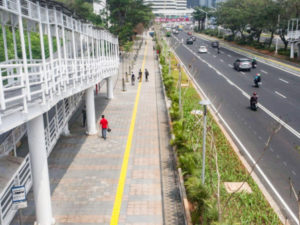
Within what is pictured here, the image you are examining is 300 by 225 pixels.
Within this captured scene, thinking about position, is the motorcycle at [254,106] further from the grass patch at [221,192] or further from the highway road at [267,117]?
the grass patch at [221,192]

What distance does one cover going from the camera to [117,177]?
1245 cm

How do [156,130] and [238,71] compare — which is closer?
[156,130]

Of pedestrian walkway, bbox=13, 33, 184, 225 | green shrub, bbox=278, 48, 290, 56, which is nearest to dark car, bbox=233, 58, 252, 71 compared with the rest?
green shrub, bbox=278, 48, 290, 56

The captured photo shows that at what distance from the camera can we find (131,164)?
44.6 feet

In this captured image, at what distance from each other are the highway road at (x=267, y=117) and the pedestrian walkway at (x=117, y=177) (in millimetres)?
3480

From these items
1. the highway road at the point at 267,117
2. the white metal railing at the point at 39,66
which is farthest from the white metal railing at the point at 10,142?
the highway road at the point at 267,117

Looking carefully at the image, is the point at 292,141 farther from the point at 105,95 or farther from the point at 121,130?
the point at 105,95

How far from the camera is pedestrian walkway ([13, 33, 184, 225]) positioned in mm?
10016

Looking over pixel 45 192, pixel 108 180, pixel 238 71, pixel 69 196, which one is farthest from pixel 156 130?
pixel 238 71

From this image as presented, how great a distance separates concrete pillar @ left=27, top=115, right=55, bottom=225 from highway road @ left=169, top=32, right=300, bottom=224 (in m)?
6.21

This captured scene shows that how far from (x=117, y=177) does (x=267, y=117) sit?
11.5 m

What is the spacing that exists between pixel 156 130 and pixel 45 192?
9.52m

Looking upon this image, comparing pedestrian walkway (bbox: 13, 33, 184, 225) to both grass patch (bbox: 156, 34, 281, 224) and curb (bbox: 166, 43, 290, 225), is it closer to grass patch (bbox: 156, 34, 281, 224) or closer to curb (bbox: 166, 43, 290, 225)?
grass patch (bbox: 156, 34, 281, 224)

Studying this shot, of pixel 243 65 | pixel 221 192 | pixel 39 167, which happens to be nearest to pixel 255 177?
pixel 221 192
